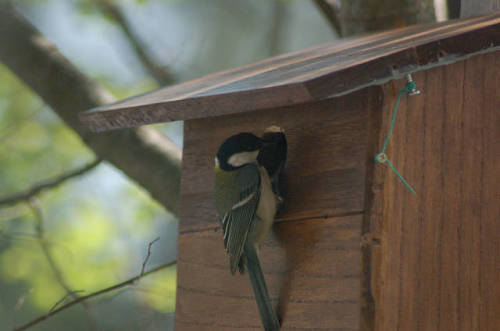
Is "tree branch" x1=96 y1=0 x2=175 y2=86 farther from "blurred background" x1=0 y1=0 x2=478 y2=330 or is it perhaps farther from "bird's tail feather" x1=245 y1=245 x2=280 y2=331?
"bird's tail feather" x1=245 y1=245 x2=280 y2=331

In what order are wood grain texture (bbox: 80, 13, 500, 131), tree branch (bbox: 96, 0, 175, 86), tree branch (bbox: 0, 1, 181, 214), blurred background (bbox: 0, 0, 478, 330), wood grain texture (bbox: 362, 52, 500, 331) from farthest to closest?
tree branch (bbox: 96, 0, 175, 86), blurred background (bbox: 0, 0, 478, 330), tree branch (bbox: 0, 1, 181, 214), wood grain texture (bbox: 362, 52, 500, 331), wood grain texture (bbox: 80, 13, 500, 131)

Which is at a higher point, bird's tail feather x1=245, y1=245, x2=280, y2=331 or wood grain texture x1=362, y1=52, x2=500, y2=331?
wood grain texture x1=362, y1=52, x2=500, y2=331

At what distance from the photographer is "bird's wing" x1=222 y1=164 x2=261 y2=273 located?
154 centimetres

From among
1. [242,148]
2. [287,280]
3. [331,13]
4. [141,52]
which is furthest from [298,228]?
[141,52]

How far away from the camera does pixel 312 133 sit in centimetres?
156

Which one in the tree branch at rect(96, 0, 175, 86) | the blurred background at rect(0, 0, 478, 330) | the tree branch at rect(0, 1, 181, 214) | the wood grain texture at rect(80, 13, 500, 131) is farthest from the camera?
the tree branch at rect(96, 0, 175, 86)

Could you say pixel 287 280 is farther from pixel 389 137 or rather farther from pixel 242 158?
pixel 389 137

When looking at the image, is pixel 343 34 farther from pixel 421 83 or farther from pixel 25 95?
pixel 25 95

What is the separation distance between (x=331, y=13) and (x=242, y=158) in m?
1.27

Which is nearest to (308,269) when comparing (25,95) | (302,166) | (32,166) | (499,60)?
(302,166)

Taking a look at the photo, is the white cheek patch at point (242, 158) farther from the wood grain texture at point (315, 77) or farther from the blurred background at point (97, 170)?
the blurred background at point (97, 170)

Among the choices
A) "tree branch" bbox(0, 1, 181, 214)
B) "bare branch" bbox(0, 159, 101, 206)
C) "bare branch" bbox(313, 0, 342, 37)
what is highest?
"bare branch" bbox(313, 0, 342, 37)

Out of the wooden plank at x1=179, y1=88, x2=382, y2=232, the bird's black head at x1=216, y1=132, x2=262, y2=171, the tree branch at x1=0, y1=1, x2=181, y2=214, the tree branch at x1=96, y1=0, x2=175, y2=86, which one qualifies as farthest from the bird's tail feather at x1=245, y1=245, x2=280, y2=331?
the tree branch at x1=96, y1=0, x2=175, y2=86

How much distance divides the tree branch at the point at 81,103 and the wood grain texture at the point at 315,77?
2.46 ft
